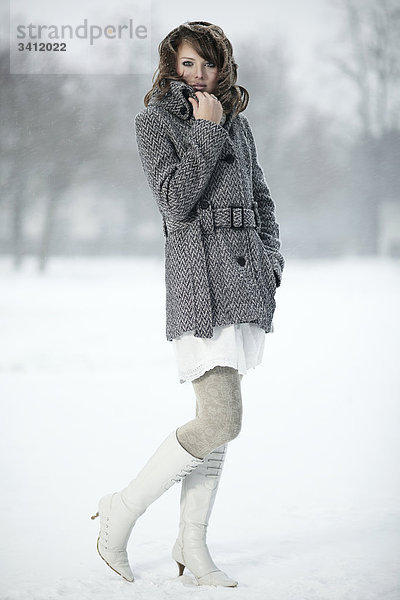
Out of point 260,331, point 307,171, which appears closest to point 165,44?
point 260,331

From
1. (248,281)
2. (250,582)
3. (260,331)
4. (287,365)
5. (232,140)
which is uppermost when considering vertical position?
(232,140)

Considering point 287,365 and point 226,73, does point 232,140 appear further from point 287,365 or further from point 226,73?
point 287,365

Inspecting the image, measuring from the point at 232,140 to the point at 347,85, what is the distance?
2554mm

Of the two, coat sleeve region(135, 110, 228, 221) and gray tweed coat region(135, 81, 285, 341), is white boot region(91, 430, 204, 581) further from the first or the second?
coat sleeve region(135, 110, 228, 221)

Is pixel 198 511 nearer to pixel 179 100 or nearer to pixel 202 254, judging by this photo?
pixel 202 254

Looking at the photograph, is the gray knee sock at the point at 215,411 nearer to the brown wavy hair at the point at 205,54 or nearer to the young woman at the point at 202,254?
the young woman at the point at 202,254

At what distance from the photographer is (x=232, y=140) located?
206 cm

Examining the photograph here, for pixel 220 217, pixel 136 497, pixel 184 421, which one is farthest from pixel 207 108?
pixel 184 421

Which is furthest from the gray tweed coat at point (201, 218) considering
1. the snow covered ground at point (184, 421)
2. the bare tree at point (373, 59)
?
the bare tree at point (373, 59)

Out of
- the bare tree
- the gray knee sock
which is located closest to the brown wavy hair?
the gray knee sock

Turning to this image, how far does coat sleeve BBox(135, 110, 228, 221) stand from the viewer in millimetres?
1875

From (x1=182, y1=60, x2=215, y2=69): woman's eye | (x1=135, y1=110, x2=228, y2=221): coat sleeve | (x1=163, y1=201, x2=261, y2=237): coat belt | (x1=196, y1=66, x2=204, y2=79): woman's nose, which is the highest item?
(x1=182, y1=60, x2=215, y2=69): woman's eye

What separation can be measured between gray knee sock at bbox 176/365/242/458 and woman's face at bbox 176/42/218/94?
2.27ft

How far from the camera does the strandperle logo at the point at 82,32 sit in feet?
13.2
